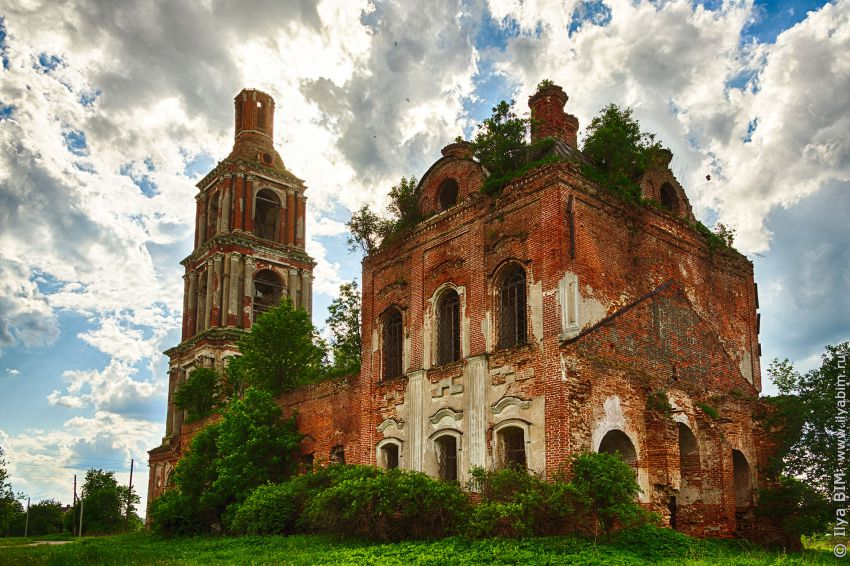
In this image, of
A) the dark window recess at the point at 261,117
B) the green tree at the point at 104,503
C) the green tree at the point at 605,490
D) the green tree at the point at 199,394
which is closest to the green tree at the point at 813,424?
the green tree at the point at 605,490

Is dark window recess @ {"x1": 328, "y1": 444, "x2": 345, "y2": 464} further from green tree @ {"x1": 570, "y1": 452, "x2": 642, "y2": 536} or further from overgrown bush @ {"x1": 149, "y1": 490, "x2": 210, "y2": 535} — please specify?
green tree @ {"x1": 570, "y1": 452, "x2": 642, "y2": 536}

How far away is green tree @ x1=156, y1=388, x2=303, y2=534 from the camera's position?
20266 millimetres

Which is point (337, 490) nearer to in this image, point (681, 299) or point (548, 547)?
point (548, 547)

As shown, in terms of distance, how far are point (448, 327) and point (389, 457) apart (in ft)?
11.8

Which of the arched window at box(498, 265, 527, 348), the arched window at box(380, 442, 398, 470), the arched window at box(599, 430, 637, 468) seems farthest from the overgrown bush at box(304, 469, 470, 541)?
the arched window at box(498, 265, 527, 348)

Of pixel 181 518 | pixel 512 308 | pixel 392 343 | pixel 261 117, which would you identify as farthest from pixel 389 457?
pixel 261 117

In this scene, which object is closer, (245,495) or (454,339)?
(454,339)

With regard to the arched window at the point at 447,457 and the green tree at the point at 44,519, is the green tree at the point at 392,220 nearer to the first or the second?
the arched window at the point at 447,457

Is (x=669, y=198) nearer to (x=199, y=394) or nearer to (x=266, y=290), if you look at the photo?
(x=199, y=394)

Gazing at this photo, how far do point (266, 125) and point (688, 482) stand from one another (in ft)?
107

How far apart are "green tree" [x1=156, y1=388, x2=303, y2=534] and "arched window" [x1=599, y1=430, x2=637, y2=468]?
357 inches

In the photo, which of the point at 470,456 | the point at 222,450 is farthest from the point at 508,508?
the point at 222,450

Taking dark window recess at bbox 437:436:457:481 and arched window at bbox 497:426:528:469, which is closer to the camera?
arched window at bbox 497:426:528:469

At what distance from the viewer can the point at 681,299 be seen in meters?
17.2
